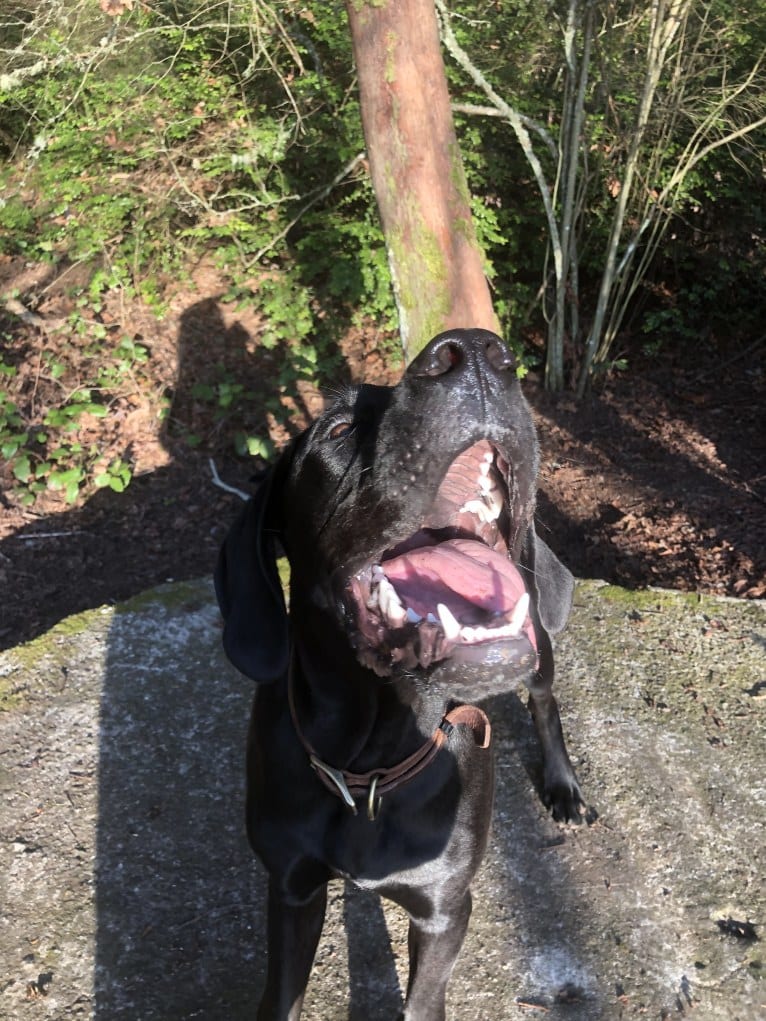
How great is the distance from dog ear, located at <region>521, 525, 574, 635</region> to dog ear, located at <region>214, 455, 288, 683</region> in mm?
756

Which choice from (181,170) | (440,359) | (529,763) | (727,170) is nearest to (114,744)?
(529,763)

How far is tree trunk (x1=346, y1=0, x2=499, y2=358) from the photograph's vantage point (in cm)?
476

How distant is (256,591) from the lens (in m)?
2.23

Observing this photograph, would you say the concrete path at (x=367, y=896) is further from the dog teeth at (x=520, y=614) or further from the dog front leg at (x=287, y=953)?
the dog teeth at (x=520, y=614)

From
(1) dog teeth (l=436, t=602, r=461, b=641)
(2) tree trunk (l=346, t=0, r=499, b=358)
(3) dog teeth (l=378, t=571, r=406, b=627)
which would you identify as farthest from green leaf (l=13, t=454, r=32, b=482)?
(1) dog teeth (l=436, t=602, r=461, b=641)

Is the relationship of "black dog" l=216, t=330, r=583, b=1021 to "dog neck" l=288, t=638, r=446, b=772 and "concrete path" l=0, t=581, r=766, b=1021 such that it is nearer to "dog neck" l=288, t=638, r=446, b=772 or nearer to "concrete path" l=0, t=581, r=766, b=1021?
"dog neck" l=288, t=638, r=446, b=772

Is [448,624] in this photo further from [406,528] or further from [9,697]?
[9,697]

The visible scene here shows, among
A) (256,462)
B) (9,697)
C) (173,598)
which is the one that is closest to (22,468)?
(256,462)

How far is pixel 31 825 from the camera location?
317 centimetres

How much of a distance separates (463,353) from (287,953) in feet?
5.55

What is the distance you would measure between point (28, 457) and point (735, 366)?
602 cm

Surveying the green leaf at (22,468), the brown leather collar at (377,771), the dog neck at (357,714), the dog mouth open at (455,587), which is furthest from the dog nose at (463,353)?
the green leaf at (22,468)

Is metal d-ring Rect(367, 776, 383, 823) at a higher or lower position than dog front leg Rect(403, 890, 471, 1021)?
higher

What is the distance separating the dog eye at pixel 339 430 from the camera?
2.19 m
